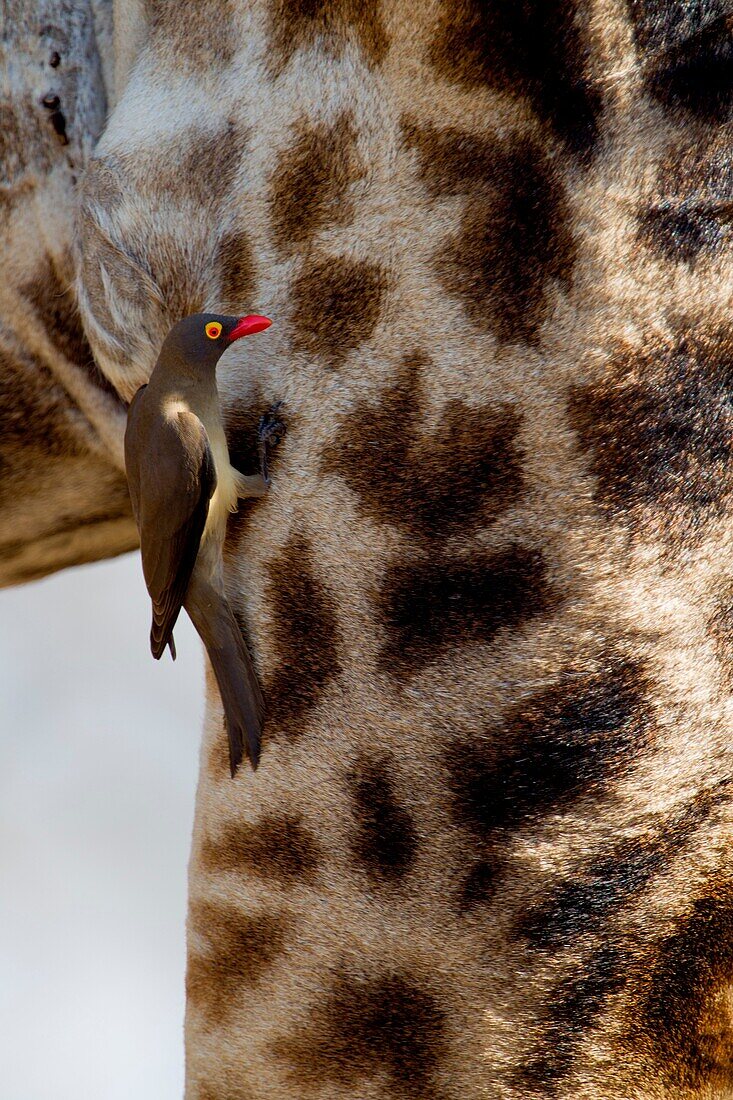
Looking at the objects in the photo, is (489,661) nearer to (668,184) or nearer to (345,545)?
(345,545)

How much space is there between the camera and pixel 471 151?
560mm

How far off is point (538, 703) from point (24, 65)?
50cm

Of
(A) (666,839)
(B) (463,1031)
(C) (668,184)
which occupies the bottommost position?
(B) (463,1031)

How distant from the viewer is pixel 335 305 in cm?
58

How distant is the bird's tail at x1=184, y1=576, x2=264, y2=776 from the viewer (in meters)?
0.60

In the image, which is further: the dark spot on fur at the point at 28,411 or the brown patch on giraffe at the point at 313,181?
the dark spot on fur at the point at 28,411

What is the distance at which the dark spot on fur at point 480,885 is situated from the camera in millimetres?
553

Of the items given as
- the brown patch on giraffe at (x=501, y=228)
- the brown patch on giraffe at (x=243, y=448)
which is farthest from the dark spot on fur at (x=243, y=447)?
the brown patch on giraffe at (x=501, y=228)

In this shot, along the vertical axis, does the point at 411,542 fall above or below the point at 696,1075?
above

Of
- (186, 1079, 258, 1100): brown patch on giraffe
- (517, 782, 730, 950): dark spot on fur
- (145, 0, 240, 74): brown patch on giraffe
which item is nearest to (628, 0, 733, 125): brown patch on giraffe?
(145, 0, 240, 74): brown patch on giraffe

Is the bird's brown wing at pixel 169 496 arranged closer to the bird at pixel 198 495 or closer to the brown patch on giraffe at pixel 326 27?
the bird at pixel 198 495

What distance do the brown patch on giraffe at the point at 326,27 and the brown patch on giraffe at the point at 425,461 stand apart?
16 centimetres

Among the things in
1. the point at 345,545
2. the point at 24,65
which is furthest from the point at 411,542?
the point at 24,65

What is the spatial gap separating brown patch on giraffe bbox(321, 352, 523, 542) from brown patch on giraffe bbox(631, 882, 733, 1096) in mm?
206
